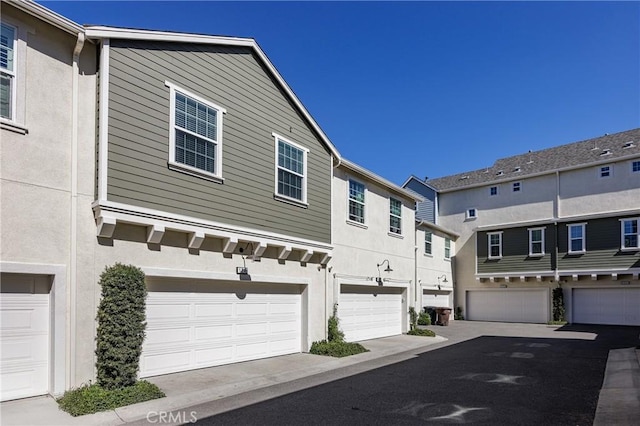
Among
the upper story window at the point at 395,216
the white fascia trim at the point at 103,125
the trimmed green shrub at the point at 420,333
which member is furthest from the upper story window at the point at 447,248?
the white fascia trim at the point at 103,125

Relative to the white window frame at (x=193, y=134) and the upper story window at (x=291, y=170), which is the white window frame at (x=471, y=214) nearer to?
the upper story window at (x=291, y=170)

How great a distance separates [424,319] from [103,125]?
18.5 m

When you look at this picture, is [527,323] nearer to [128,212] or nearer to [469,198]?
[469,198]

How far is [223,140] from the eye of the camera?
10766 millimetres

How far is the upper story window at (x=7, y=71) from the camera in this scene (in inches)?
289

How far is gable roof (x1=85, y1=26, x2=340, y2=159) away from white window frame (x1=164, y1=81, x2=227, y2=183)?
990mm

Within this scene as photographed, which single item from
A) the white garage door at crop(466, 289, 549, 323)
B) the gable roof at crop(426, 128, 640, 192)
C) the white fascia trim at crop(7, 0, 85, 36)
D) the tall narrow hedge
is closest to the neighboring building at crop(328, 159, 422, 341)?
the tall narrow hedge

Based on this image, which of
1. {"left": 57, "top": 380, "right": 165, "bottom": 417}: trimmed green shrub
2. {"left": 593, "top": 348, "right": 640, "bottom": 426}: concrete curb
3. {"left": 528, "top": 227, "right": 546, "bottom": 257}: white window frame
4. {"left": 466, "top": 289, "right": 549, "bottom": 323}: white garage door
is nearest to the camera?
{"left": 593, "top": 348, "right": 640, "bottom": 426}: concrete curb

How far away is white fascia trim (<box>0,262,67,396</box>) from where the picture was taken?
7562 mm

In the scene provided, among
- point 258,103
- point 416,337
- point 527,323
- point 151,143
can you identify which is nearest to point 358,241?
point 416,337

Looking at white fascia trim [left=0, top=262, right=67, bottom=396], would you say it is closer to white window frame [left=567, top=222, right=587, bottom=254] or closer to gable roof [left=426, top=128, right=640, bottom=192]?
white window frame [left=567, top=222, right=587, bottom=254]

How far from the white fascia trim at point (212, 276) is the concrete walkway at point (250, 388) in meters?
1.97

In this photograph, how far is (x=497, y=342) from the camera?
16953 millimetres

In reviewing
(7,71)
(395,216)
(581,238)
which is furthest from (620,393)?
(581,238)
